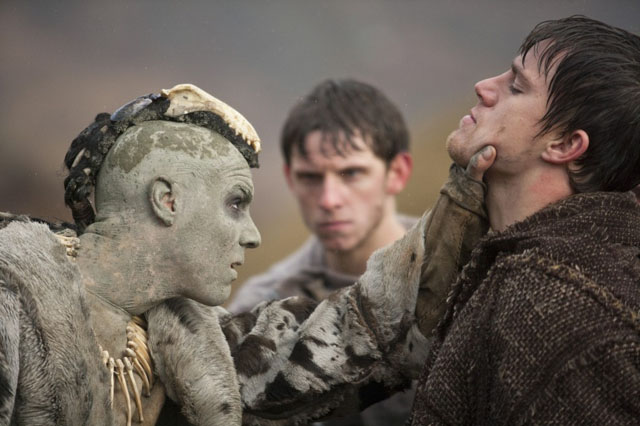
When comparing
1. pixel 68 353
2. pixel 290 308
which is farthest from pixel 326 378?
pixel 68 353

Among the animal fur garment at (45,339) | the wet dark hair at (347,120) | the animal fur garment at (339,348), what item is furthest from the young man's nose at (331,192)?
the animal fur garment at (45,339)

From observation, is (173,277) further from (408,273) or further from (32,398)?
(408,273)

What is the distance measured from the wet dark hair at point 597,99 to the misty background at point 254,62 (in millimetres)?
1022

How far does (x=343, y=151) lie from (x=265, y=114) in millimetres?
1886

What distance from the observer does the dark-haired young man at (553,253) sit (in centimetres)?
218

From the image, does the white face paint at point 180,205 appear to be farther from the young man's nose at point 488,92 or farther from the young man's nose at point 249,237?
the young man's nose at point 488,92

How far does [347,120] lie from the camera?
4809 millimetres

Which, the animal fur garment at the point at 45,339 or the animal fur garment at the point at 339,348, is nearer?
the animal fur garment at the point at 45,339

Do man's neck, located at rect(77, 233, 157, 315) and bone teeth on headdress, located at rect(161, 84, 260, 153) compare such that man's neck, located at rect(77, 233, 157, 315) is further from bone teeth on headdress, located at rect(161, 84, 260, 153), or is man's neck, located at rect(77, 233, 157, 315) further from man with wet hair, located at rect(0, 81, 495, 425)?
bone teeth on headdress, located at rect(161, 84, 260, 153)

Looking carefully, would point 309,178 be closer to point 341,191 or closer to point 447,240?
point 341,191

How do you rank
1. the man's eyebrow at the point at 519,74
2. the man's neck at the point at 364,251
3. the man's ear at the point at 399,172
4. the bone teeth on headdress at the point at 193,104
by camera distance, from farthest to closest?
1. the man's ear at the point at 399,172
2. the man's neck at the point at 364,251
3. the man's eyebrow at the point at 519,74
4. the bone teeth on headdress at the point at 193,104

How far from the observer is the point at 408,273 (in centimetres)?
272

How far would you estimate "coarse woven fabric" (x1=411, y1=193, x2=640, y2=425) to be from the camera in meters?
2.16

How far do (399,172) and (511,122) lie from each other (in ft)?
7.93
